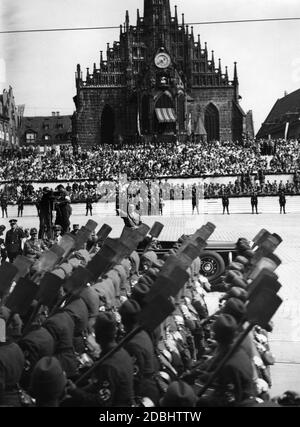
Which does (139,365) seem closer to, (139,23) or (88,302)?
(88,302)

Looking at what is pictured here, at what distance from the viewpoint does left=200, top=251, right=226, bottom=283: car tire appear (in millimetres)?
14430

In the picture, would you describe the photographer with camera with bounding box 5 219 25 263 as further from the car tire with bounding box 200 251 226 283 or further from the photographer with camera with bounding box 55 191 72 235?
the car tire with bounding box 200 251 226 283

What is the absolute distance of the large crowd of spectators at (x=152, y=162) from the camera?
54312mm

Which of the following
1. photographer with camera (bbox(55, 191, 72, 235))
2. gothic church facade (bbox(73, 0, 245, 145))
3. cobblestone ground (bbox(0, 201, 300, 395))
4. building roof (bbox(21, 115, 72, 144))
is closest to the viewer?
cobblestone ground (bbox(0, 201, 300, 395))

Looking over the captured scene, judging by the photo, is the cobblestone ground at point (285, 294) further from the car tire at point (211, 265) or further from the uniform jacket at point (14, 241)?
the uniform jacket at point (14, 241)

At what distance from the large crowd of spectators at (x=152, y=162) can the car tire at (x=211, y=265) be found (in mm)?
38821

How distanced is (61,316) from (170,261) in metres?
1.48

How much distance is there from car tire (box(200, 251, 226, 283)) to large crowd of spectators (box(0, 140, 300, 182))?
38.8m

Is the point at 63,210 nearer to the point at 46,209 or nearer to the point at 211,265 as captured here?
the point at 46,209

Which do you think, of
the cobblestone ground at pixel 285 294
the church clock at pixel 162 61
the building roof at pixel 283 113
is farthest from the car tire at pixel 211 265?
the building roof at pixel 283 113

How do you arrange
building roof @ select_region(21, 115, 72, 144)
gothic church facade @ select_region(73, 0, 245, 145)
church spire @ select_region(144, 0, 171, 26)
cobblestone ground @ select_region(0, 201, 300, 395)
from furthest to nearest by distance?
building roof @ select_region(21, 115, 72, 144) → church spire @ select_region(144, 0, 171, 26) → gothic church facade @ select_region(73, 0, 245, 145) → cobblestone ground @ select_region(0, 201, 300, 395)

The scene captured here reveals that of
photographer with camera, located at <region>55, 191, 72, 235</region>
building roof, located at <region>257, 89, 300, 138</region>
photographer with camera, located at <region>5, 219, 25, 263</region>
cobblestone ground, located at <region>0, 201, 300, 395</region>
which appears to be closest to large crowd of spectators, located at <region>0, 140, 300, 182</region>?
cobblestone ground, located at <region>0, 201, 300, 395</region>

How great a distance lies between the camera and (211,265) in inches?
571
